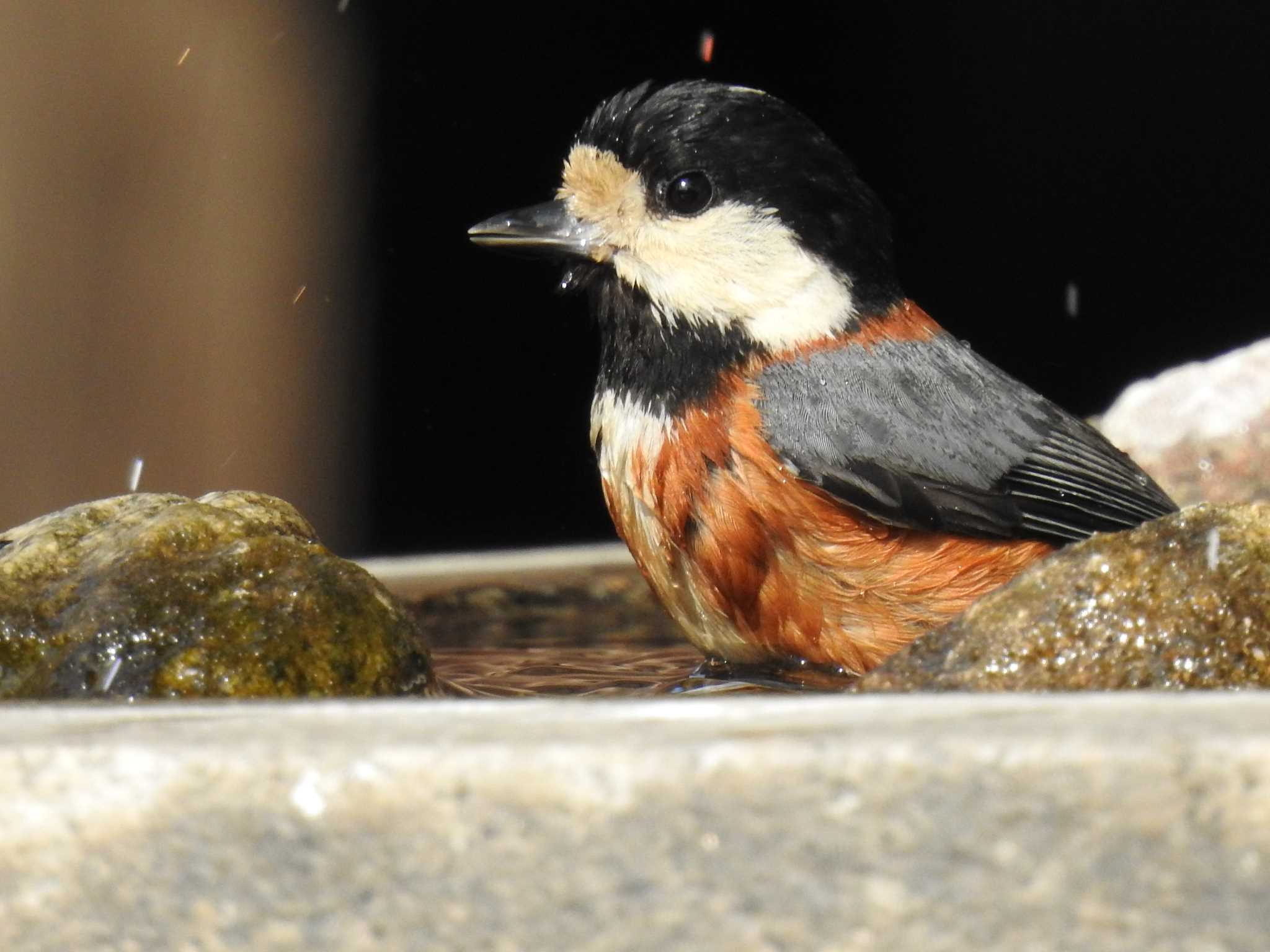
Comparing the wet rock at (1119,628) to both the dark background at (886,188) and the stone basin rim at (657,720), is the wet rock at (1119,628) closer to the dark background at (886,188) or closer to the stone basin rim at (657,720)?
the stone basin rim at (657,720)

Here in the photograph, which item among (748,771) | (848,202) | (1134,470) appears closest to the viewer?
(748,771)

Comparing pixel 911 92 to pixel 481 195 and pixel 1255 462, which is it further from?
pixel 1255 462

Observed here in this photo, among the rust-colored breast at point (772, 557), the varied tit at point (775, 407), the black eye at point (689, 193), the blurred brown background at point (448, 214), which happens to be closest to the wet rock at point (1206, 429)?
the varied tit at point (775, 407)

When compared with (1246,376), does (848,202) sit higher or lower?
higher

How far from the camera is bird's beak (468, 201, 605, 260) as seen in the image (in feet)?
7.52

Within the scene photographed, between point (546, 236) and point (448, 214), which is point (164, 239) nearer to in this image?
point (448, 214)

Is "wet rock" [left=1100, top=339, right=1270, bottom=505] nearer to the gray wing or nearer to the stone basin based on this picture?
the gray wing

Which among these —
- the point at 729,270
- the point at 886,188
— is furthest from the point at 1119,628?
the point at 886,188

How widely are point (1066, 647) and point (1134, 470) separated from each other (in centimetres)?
107

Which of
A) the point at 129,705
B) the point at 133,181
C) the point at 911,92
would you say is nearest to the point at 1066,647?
the point at 129,705

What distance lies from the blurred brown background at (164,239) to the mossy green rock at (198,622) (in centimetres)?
187

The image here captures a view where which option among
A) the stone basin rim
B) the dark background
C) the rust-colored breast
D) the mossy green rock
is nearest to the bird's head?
the rust-colored breast

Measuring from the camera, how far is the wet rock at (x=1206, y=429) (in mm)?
3467

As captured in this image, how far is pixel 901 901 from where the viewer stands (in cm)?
100
